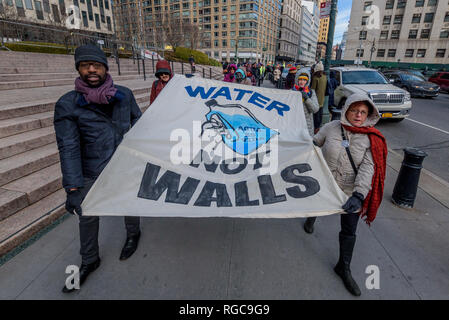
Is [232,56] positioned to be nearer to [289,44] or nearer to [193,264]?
[289,44]

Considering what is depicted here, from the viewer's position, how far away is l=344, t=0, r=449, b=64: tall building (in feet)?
156

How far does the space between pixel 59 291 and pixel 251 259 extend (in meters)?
1.98

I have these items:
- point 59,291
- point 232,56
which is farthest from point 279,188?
point 232,56

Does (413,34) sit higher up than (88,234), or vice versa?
(413,34)

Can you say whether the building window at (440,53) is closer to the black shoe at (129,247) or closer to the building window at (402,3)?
the building window at (402,3)

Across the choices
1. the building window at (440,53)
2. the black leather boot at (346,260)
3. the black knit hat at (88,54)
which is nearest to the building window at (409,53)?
the building window at (440,53)

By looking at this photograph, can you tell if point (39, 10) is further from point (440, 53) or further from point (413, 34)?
point (440, 53)

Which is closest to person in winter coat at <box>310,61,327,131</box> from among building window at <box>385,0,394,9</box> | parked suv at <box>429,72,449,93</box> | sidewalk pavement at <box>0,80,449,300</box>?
sidewalk pavement at <box>0,80,449,300</box>

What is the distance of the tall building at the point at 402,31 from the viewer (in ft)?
156

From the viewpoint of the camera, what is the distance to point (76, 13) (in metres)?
45.0

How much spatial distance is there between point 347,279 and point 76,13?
5881 centimetres

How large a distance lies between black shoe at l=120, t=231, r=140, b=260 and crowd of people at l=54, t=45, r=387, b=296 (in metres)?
0.27

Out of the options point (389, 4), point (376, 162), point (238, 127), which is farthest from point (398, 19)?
point (238, 127)

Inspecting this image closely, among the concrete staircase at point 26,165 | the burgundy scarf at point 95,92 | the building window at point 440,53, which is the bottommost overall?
the concrete staircase at point 26,165
